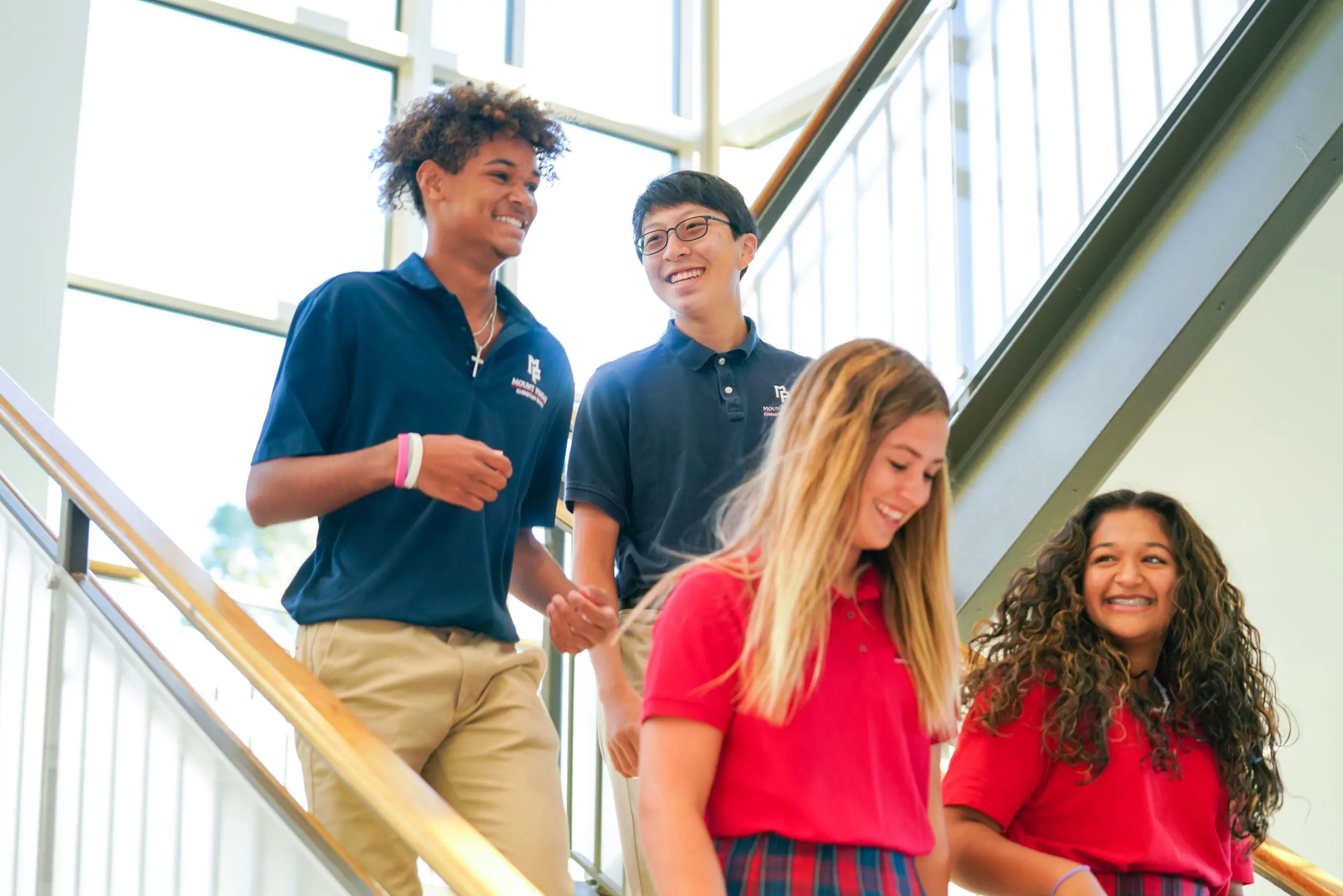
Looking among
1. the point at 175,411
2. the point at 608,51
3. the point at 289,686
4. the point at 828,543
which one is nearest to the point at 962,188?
the point at 828,543

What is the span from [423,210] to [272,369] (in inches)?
145

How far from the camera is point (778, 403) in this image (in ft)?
7.66

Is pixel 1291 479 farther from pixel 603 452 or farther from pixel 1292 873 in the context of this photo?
pixel 603 452

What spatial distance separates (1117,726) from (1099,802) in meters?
0.11

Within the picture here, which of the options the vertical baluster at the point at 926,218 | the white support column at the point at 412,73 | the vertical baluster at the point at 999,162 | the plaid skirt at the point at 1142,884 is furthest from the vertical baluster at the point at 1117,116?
the white support column at the point at 412,73

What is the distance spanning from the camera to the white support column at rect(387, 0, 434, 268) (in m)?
6.11

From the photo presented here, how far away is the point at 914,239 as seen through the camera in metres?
3.52

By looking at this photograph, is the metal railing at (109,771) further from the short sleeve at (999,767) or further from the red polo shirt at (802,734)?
the short sleeve at (999,767)

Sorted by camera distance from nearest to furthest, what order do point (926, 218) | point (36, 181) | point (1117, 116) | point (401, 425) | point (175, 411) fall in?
point (401, 425)
point (1117, 116)
point (926, 218)
point (36, 181)
point (175, 411)

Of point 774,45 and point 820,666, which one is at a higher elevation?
point 774,45

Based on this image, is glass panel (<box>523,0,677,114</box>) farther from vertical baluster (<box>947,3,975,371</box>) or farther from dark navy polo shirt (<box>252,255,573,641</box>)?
dark navy polo shirt (<box>252,255,573,641</box>)

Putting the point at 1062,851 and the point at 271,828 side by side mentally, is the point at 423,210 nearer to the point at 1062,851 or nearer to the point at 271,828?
the point at 271,828

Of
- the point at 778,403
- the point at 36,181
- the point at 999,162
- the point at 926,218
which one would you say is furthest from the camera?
the point at 36,181

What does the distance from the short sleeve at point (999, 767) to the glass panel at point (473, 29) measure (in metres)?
5.03
